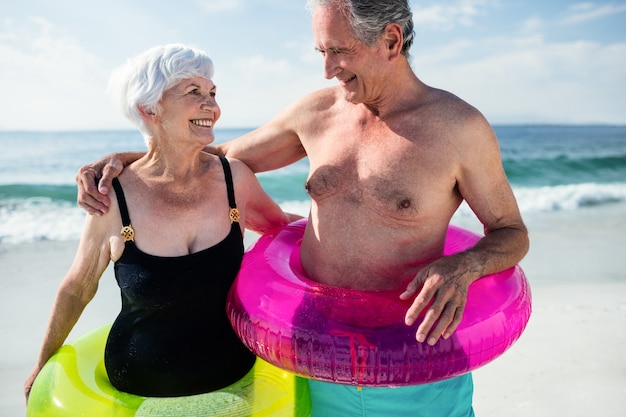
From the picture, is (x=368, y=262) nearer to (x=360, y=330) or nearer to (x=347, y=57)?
(x=360, y=330)

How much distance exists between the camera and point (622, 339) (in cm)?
447

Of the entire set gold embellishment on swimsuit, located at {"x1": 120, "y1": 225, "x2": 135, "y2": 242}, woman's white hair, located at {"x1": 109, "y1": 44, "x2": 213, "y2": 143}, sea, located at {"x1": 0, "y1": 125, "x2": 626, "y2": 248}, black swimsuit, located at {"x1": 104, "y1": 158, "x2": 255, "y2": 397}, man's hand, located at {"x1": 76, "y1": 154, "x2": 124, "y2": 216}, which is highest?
woman's white hair, located at {"x1": 109, "y1": 44, "x2": 213, "y2": 143}

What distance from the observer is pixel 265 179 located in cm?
1261

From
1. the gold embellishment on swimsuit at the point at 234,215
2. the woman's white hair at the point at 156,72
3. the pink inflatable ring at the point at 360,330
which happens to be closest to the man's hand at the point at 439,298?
the pink inflatable ring at the point at 360,330

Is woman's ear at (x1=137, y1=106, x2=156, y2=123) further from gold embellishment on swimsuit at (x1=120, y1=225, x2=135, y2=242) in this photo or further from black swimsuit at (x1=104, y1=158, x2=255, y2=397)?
gold embellishment on swimsuit at (x1=120, y1=225, x2=135, y2=242)

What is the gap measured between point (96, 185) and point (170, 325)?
0.57 m

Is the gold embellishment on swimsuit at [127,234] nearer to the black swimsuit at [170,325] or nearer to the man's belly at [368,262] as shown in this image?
the black swimsuit at [170,325]

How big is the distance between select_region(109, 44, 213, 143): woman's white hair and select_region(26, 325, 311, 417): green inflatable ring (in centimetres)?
99

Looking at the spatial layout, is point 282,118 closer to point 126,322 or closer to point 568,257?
point 126,322

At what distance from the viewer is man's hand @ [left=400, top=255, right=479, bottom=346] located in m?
1.81

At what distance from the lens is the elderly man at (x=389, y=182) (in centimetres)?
215

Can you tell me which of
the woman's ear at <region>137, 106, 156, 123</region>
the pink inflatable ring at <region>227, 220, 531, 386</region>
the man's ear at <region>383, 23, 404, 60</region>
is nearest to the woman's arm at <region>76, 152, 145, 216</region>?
the woman's ear at <region>137, 106, 156, 123</region>

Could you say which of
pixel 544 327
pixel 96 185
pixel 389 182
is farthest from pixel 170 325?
pixel 544 327

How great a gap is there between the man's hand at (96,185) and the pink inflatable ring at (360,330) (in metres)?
0.56
